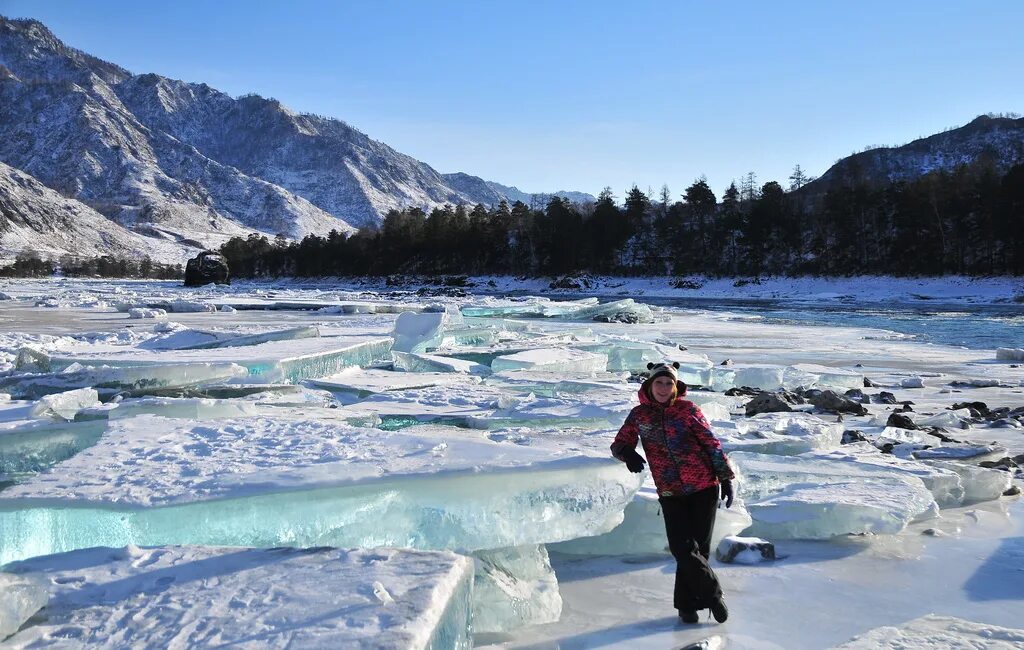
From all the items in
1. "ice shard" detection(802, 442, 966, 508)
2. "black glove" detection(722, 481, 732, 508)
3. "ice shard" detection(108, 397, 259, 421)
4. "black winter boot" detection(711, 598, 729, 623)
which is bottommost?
"black winter boot" detection(711, 598, 729, 623)

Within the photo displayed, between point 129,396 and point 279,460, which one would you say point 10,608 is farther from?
point 129,396

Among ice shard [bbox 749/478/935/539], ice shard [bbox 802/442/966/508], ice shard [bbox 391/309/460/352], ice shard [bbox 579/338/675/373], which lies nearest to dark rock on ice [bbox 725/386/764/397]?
ice shard [bbox 579/338/675/373]

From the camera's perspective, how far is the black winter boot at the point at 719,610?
2.94 m

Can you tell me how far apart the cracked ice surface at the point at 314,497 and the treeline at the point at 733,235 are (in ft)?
139

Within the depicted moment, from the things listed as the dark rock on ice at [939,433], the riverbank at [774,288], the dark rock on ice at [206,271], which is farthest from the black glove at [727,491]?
the dark rock on ice at [206,271]

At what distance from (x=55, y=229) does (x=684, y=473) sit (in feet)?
603

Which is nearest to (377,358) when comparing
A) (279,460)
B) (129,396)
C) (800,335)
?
(129,396)

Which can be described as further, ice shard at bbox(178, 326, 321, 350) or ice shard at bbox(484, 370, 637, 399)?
ice shard at bbox(178, 326, 321, 350)

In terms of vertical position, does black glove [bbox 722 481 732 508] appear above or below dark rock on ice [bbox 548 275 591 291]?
below

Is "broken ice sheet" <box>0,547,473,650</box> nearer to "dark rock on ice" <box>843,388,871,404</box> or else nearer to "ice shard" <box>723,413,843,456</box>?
"ice shard" <box>723,413,843,456</box>

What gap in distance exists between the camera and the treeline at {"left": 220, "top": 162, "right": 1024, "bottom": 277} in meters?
41.6

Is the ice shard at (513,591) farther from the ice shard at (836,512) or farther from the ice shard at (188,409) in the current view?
the ice shard at (188,409)

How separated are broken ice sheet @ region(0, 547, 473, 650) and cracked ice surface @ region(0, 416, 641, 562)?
27 centimetres

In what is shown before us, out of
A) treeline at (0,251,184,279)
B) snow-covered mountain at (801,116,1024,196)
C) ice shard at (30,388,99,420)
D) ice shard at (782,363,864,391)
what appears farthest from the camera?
treeline at (0,251,184,279)
